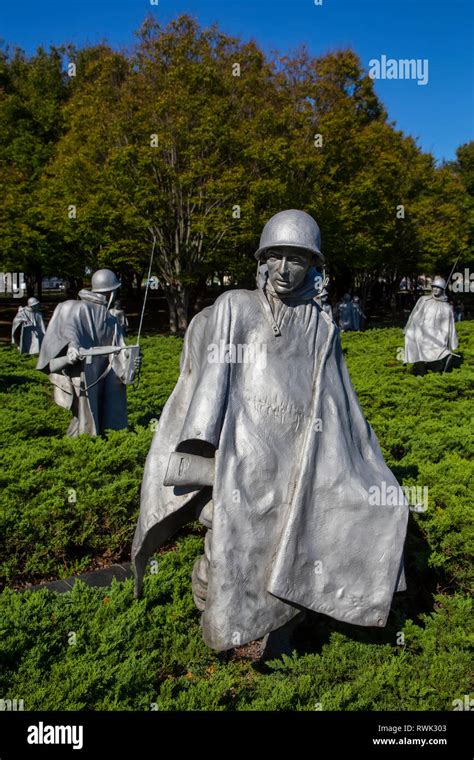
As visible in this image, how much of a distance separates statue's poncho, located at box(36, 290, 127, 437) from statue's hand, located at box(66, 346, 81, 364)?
0.11 metres

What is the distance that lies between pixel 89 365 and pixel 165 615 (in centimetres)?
370

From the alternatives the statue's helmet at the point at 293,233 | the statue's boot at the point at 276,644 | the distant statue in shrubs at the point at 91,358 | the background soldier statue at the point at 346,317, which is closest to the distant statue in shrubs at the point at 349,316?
the background soldier statue at the point at 346,317

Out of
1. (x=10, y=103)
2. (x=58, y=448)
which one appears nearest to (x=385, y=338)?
(x=58, y=448)

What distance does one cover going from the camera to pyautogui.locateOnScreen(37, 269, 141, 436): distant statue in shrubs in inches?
301

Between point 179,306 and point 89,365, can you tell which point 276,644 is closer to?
Result: point 89,365

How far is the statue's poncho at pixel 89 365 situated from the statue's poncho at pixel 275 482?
13.9ft

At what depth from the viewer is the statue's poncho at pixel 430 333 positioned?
15.0 m

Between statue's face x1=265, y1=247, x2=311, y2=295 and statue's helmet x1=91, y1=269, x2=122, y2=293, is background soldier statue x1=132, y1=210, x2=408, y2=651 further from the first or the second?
statue's helmet x1=91, y1=269, x2=122, y2=293

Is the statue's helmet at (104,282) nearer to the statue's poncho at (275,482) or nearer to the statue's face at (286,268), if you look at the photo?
the statue's poncho at (275,482)

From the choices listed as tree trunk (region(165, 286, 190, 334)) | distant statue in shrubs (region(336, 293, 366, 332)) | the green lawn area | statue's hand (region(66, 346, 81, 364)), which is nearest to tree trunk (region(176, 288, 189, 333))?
Answer: tree trunk (region(165, 286, 190, 334))

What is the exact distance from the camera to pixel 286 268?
137 inches

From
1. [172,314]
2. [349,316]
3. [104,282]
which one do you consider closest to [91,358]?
[104,282]

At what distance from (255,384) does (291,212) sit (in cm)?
83

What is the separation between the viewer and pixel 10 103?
31672 mm
